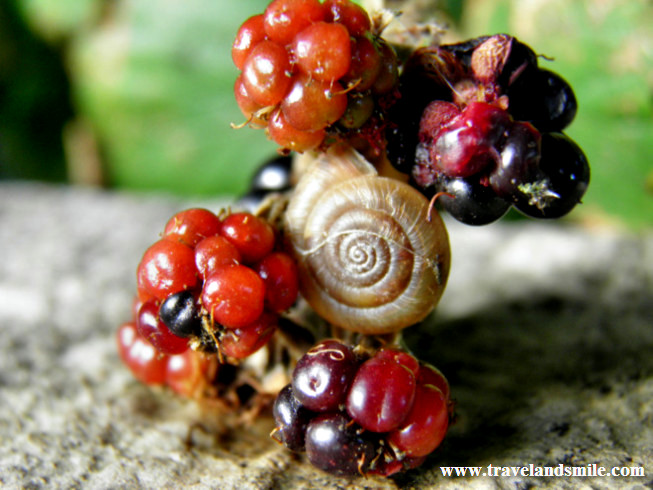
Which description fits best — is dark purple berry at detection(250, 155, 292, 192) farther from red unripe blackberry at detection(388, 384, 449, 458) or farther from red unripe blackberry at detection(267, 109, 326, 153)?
red unripe blackberry at detection(388, 384, 449, 458)

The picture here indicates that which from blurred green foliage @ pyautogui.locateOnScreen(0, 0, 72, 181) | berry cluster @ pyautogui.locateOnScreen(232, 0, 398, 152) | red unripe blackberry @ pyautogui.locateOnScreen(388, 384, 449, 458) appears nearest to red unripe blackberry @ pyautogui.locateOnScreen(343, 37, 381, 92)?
berry cluster @ pyautogui.locateOnScreen(232, 0, 398, 152)

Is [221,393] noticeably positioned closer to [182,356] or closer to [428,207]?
[182,356]

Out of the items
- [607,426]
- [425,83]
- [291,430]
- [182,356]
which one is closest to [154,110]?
[182,356]

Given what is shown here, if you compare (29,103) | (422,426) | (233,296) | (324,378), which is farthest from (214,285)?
(29,103)

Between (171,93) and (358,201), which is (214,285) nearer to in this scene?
(358,201)

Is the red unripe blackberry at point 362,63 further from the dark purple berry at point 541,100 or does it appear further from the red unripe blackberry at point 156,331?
the red unripe blackberry at point 156,331

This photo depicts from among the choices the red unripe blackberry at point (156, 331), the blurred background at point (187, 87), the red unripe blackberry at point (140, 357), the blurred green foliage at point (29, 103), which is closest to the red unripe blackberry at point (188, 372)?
the red unripe blackberry at point (140, 357)
